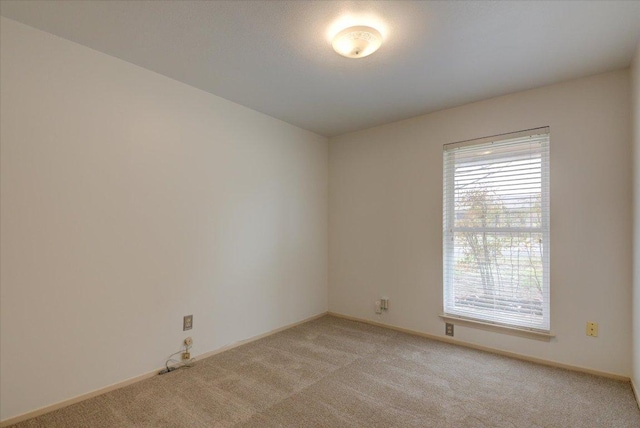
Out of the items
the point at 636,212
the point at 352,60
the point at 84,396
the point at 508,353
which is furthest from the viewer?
the point at 508,353

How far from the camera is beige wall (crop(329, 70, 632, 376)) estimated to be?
248cm

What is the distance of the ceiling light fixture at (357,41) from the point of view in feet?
6.35

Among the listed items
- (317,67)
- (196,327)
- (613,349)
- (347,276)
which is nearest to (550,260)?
(613,349)

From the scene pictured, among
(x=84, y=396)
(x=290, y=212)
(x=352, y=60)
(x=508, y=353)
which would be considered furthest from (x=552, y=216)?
(x=84, y=396)

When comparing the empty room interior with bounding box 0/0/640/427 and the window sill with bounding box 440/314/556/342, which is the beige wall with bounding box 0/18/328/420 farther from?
the window sill with bounding box 440/314/556/342

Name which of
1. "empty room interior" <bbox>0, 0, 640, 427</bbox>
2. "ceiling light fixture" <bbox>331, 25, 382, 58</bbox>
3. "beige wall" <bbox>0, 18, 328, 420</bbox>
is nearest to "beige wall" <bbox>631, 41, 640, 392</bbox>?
"empty room interior" <bbox>0, 0, 640, 427</bbox>

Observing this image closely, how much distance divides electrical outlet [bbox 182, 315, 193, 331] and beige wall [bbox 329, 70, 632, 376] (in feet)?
6.54

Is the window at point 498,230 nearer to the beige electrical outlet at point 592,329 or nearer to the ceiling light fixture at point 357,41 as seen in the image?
the beige electrical outlet at point 592,329

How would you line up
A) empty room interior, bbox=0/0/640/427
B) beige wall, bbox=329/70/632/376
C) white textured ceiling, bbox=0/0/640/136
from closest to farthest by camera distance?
white textured ceiling, bbox=0/0/640/136
empty room interior, bbox=0/0/640/427
beige wall, bbox=329/70/632/376

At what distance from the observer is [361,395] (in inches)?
87.5

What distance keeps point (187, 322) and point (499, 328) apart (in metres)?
2.81

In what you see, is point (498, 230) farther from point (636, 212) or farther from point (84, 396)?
point (84, 396)

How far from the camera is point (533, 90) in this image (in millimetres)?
2828

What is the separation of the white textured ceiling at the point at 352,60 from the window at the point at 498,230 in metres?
0.59
